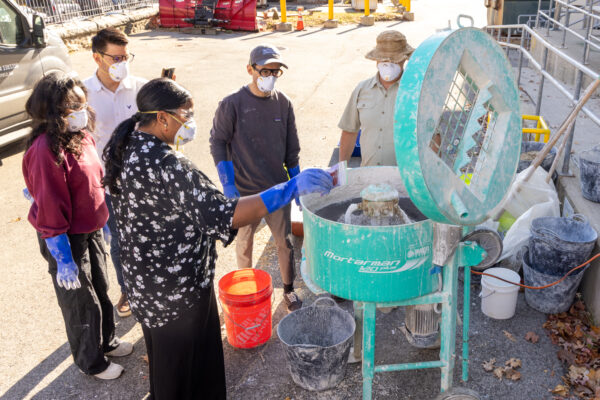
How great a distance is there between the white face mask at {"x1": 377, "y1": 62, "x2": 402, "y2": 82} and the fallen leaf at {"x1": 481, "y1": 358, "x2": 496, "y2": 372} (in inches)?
90.3

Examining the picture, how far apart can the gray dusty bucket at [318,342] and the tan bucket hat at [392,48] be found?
200 cm

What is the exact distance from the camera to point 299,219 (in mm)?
5691

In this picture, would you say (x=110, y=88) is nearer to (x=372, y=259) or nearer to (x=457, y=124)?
(x=372, y=259)

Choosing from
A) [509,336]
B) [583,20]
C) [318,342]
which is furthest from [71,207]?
[583,20]

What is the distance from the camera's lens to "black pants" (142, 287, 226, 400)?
311cm

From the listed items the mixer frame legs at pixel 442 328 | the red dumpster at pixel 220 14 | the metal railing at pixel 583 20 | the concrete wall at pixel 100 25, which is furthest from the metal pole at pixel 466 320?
the red dumpster at pixel 220 14

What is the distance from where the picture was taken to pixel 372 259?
276 centimetres

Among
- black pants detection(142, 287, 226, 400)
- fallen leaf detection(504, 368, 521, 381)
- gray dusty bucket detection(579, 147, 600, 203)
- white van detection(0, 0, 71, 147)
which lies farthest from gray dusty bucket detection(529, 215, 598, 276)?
white van detection(0, 0, 71, 147)

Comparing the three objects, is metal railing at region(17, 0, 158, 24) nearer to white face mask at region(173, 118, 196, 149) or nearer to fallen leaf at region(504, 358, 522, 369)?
white face mask at region(173, 118, 196, 149)

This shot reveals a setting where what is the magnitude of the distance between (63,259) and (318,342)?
1878 millimetres

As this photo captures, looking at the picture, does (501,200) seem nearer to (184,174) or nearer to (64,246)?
(184,174)

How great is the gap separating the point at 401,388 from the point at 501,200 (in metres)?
1.67

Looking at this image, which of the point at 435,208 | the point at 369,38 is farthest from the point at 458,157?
the point at 369,38

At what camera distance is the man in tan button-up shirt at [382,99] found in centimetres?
430
